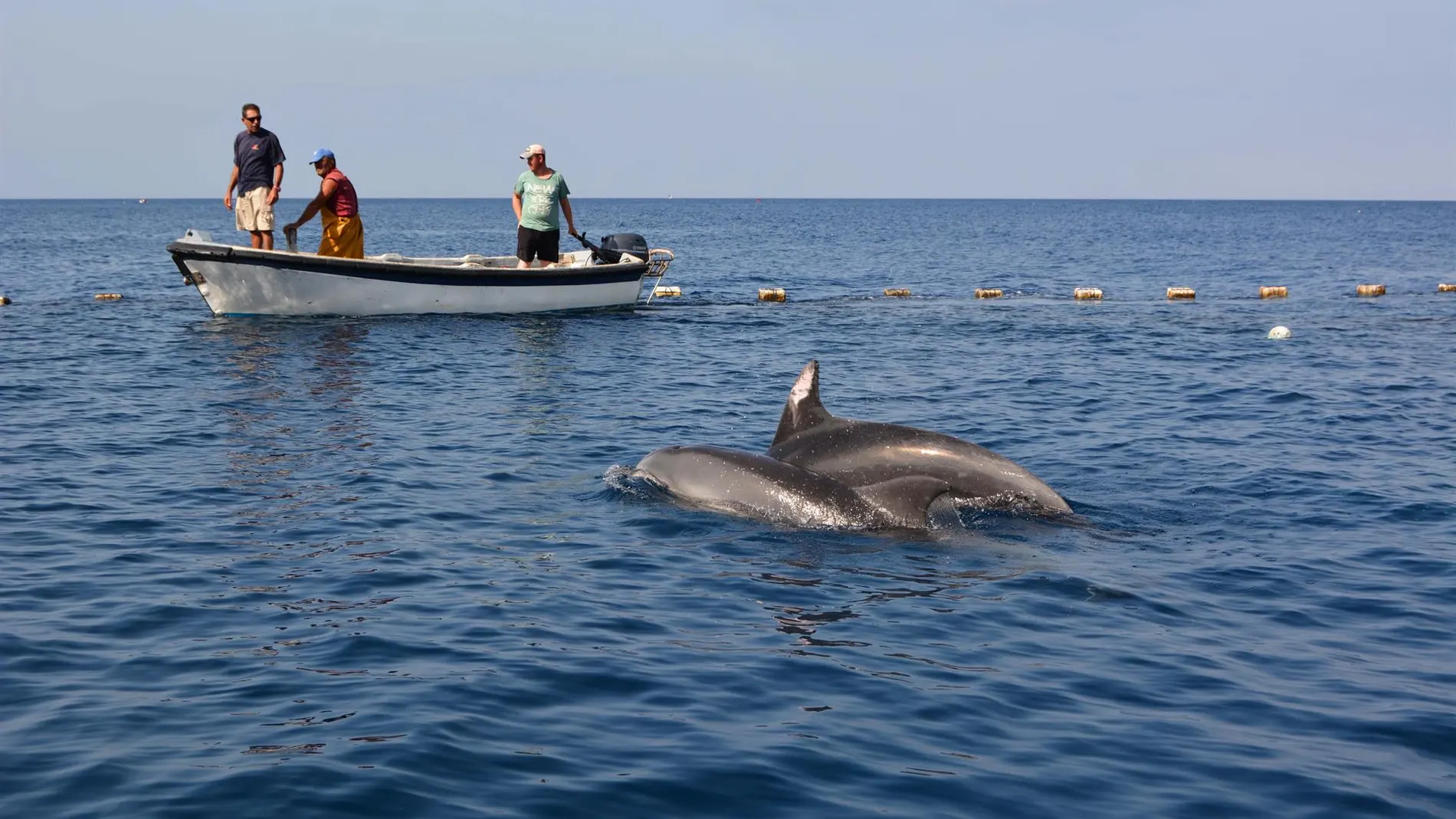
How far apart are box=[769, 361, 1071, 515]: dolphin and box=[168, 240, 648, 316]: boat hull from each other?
625 inches

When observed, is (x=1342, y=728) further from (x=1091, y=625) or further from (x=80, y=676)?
(x=80, y=676)

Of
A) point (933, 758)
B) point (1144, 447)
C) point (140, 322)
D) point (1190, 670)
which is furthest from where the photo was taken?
point (140, 322)

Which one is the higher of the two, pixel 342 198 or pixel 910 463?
pixel 342 198

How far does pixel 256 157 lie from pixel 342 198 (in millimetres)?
1877

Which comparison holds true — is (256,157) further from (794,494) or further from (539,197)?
(794,494)

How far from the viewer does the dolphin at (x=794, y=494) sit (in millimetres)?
10773

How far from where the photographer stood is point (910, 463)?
1104cm

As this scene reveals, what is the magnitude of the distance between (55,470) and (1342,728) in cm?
1162

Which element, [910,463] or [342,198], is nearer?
[910,463]

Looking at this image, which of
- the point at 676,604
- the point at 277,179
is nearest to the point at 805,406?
the point at 676,604

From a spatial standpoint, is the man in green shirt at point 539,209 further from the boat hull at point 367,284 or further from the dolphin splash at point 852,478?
the dolphin splash at point 852,478

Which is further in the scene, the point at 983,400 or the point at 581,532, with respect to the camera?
the point at 983,400

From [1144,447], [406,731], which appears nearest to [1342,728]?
[406,731]

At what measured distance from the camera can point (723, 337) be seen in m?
27.1
